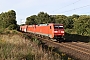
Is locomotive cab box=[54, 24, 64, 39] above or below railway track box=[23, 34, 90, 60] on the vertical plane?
above

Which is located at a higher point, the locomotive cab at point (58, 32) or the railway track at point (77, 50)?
the locomotive cab at point (58, 32)

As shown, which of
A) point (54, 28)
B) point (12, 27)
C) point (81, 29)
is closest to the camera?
point (54, 28)

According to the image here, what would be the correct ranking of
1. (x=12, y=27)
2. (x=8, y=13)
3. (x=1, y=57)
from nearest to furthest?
(x=1, y=57) → (x=12, y=27) → (x=8, y=13)

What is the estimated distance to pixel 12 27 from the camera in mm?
61750

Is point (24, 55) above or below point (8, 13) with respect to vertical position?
below

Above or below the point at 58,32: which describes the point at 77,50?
below

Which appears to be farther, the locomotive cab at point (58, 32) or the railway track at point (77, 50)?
the locomotive cab at point (58, 32)

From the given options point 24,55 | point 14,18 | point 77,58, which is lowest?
point 77,58

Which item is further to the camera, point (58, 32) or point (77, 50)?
point (58, 32)

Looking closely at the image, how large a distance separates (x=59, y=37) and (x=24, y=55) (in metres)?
19.9

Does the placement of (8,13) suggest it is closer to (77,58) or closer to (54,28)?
(54,28)

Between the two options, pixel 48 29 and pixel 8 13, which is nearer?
pixel 48 29

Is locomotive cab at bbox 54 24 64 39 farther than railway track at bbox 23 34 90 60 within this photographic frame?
Yes

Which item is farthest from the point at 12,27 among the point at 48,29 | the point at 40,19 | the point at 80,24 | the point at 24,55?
the point at 24,55
